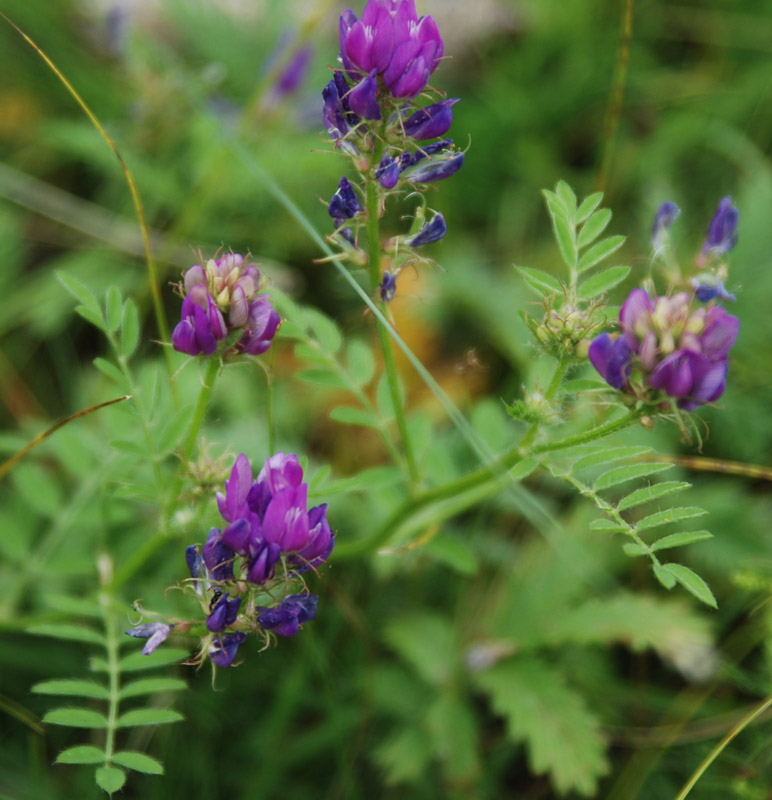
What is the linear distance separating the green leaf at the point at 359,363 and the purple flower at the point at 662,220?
2.97ft

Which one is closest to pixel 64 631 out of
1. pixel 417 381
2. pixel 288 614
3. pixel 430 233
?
pixel 288 614

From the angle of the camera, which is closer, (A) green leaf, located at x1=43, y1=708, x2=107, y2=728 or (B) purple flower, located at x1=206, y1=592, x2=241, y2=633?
(B) purple flower, located at x1=206, y1=592, x2=241, y2=633

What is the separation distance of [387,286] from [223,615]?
0.84 meters

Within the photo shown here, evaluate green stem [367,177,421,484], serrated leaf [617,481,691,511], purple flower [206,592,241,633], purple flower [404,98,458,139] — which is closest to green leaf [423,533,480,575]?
green stem [367,177,421,484]

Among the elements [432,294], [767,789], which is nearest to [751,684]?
[767,789]

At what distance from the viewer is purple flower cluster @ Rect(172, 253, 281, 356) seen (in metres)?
1.78

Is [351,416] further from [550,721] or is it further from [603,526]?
[550,721]

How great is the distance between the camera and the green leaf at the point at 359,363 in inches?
103

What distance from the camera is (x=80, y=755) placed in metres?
1.77

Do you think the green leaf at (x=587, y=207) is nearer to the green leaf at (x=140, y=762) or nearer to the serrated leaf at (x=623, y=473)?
the serrated leaf at (x=623, y=473)

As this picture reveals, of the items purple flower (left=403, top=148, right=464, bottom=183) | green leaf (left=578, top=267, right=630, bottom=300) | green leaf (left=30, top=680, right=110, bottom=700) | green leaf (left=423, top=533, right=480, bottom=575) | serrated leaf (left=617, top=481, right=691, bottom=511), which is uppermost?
purple flower (left=403, top=148, right=464, bottom=183)

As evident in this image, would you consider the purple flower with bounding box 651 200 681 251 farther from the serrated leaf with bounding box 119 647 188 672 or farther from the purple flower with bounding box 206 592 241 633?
the serrated leaf with bounding box 119 647 188 672

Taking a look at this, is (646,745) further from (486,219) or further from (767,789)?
(486,219)

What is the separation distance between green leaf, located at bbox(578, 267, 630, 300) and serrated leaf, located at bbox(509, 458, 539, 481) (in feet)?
1.50
